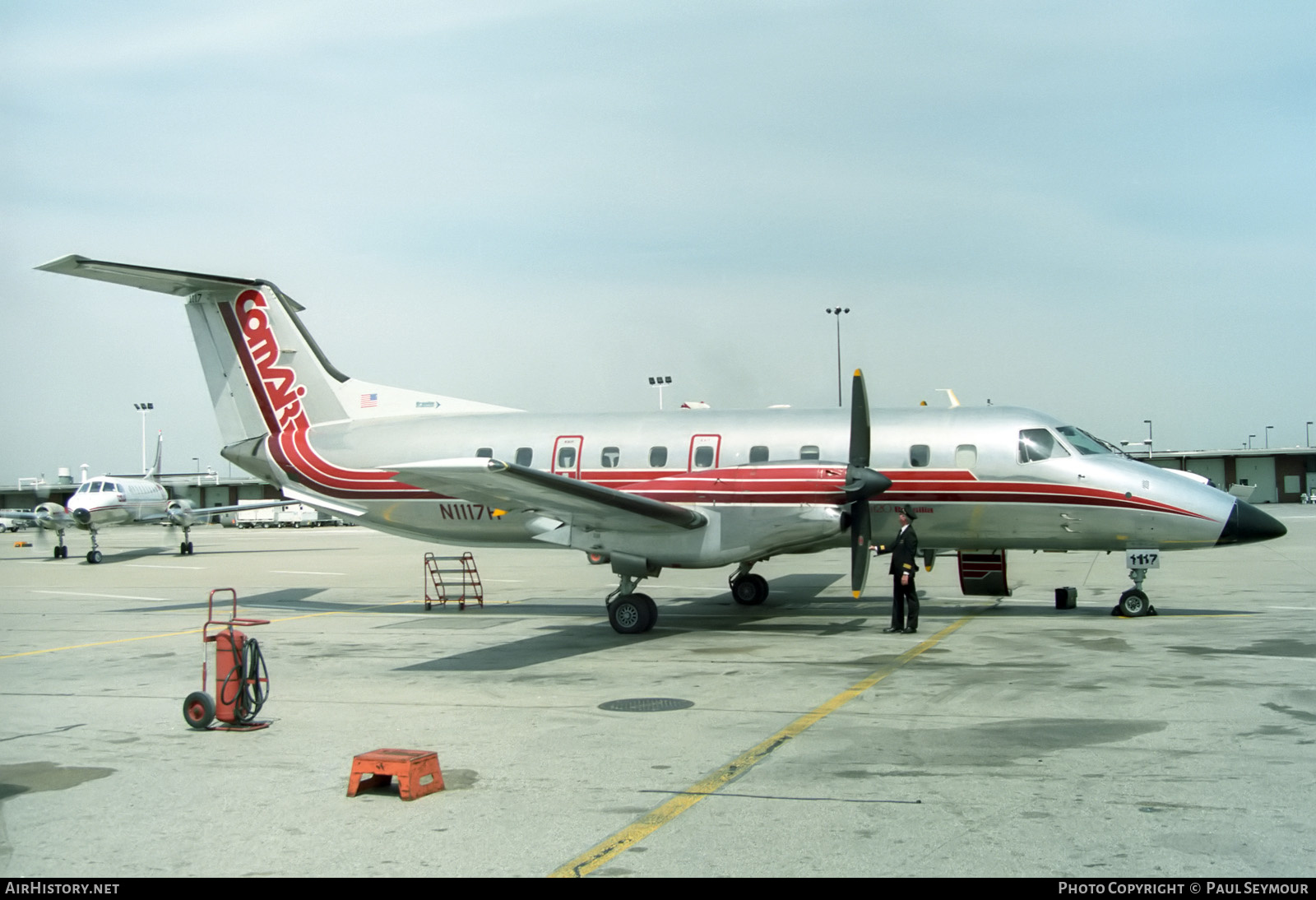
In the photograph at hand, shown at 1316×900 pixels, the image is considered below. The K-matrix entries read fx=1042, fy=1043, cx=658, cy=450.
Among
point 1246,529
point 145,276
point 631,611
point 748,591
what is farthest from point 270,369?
point 1246,529

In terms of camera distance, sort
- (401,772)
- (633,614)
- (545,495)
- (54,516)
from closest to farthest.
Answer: (401,772) < (545,495) < (633,614) < (54,516)

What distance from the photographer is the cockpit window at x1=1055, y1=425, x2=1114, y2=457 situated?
16.6m

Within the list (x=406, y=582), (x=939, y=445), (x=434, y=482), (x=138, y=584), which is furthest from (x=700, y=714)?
(x=138, y=584)

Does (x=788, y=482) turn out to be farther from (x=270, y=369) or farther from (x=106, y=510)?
(x=106, y=510)

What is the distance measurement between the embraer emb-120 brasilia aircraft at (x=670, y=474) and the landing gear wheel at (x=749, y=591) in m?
0.03

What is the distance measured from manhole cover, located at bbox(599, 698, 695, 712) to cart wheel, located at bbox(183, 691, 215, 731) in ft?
11.4

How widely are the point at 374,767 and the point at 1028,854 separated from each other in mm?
4117

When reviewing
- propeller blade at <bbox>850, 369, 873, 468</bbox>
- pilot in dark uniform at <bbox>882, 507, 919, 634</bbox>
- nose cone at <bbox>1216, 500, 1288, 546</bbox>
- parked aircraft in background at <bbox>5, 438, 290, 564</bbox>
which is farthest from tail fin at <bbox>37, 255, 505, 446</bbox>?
parked aircraft in background at <bbox>5, 438, 290, 564</bbox>

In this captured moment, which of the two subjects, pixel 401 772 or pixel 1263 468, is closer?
pixel 401 772

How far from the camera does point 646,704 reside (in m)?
10.0

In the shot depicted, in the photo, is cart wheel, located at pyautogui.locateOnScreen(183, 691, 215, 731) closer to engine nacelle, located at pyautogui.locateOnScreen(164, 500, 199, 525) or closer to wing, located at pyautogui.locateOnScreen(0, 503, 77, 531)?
wing, located at pyautogui.locateOnScreen(0, 503, 77, 531)

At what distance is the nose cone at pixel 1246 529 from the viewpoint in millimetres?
15609

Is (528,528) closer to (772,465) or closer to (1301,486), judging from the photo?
(772,465)

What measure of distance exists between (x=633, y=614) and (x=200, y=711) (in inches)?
287
